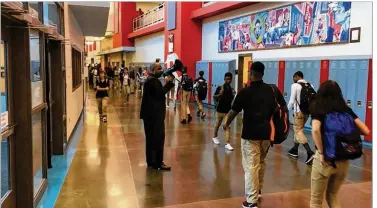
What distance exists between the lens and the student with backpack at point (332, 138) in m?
3.14

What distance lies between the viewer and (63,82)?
6500mm

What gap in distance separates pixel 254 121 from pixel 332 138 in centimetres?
97

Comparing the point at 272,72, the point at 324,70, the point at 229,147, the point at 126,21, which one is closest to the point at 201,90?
the point at 272,72

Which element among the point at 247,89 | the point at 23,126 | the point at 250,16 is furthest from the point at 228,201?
the point at 250,16

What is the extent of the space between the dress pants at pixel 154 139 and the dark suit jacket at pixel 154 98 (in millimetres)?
96

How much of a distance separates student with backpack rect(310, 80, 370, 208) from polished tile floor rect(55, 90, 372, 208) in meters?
1.06

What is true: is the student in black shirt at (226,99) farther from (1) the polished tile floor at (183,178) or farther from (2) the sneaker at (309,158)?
(2) the sneaker at (309,158)

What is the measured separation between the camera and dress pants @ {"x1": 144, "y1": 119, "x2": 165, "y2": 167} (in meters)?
5.56

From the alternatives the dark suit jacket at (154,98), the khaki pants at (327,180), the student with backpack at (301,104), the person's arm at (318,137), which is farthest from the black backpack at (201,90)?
the person's arm at (318,137)

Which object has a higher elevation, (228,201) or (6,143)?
(6,143)

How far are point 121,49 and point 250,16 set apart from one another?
17137 mm

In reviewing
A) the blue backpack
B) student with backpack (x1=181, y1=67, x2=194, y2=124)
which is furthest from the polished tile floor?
student with backpack (x1=181, y1=67, x2=194, y2=124)

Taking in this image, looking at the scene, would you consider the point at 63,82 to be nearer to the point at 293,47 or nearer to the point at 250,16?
the point at 293,47

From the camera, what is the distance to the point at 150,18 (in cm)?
2322
